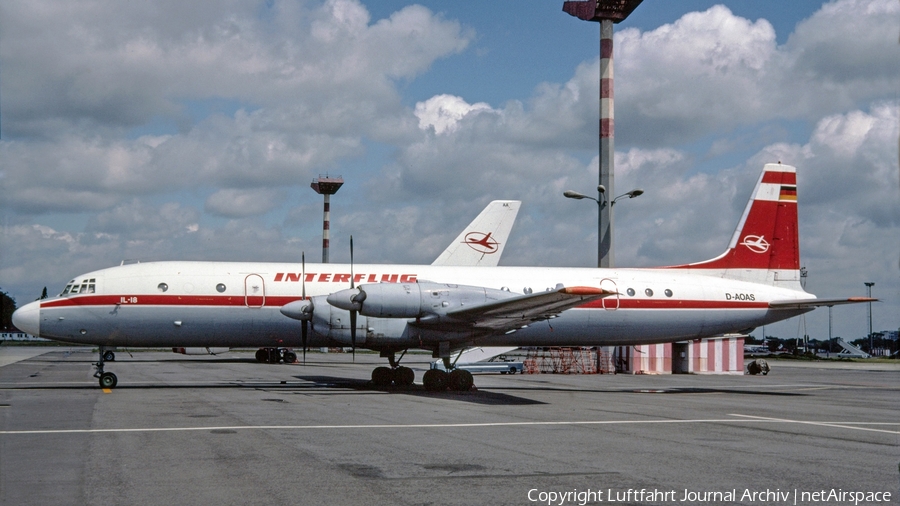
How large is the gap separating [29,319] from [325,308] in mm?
8888

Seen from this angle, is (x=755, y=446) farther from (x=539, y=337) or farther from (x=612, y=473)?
(x=539, y=337)

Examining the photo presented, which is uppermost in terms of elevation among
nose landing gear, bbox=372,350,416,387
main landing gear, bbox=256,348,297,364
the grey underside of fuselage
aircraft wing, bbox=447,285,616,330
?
aircraft wing, bbox=447,285,616,330

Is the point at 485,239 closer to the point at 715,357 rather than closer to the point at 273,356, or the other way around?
the point at 273,356

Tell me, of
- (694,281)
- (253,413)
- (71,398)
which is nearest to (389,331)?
(253,413)

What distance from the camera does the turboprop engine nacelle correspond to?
22.1 meters

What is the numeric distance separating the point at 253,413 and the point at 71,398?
6.64 metres

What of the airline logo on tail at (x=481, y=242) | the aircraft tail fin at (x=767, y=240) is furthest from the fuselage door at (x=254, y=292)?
the airline logo on tail at (x=481, y=242)

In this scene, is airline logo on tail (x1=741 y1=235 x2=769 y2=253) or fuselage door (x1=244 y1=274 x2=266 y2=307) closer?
fuselage door (x1=244 y1=274 x2=266 y2=307)

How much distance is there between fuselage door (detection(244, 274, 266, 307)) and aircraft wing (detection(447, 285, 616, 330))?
6142 millimetres

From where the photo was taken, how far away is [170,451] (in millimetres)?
11484

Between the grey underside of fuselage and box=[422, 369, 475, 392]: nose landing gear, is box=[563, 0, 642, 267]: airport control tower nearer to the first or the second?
the grey underside of fuselage

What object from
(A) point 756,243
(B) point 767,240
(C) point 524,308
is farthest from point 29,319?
(B) point 767,240

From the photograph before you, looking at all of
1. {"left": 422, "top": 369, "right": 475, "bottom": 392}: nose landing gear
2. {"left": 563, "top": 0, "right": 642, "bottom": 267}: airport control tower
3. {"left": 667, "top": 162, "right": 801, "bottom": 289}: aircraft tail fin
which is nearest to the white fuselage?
{"left": 422, "top": 369, "right": 475, "bottom": 392}: nose landing gear

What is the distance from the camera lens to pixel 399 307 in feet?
73.8
